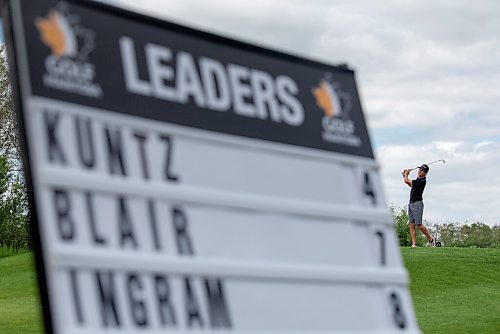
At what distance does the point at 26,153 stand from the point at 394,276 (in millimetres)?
2119

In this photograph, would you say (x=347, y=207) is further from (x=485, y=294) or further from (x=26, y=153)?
(x=485, y=294)

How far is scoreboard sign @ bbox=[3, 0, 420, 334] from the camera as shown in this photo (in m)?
3.37

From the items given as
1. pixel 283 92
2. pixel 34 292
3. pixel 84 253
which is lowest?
pixel 84 253

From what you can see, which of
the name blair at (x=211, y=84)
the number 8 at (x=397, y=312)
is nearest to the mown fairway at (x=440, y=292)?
the number 8 at (x=397, y=312)

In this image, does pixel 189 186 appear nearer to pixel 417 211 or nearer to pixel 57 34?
pixel 57 34

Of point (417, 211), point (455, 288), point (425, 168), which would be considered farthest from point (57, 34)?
point (417, 211)

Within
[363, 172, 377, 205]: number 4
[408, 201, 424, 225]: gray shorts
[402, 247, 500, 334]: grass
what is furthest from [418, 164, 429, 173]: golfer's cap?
[363, 172, 377, 205]: number 4

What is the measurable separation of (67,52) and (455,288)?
14429 millimetres

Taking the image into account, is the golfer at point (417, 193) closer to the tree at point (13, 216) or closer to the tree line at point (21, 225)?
the tree line at point (21, 225)

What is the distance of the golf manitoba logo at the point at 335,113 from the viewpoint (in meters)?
4.70

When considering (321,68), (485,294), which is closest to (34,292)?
(485,294)

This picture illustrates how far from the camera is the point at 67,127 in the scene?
343 centimetres

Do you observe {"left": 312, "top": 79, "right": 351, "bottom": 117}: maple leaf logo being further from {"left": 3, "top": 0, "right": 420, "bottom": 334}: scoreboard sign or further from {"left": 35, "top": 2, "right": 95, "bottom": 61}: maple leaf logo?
{"left": 35, "top": 2, "right": 95, "bottom": 61}: maple leaf logo

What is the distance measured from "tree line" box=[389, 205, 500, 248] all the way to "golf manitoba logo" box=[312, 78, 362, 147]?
28.7 m
